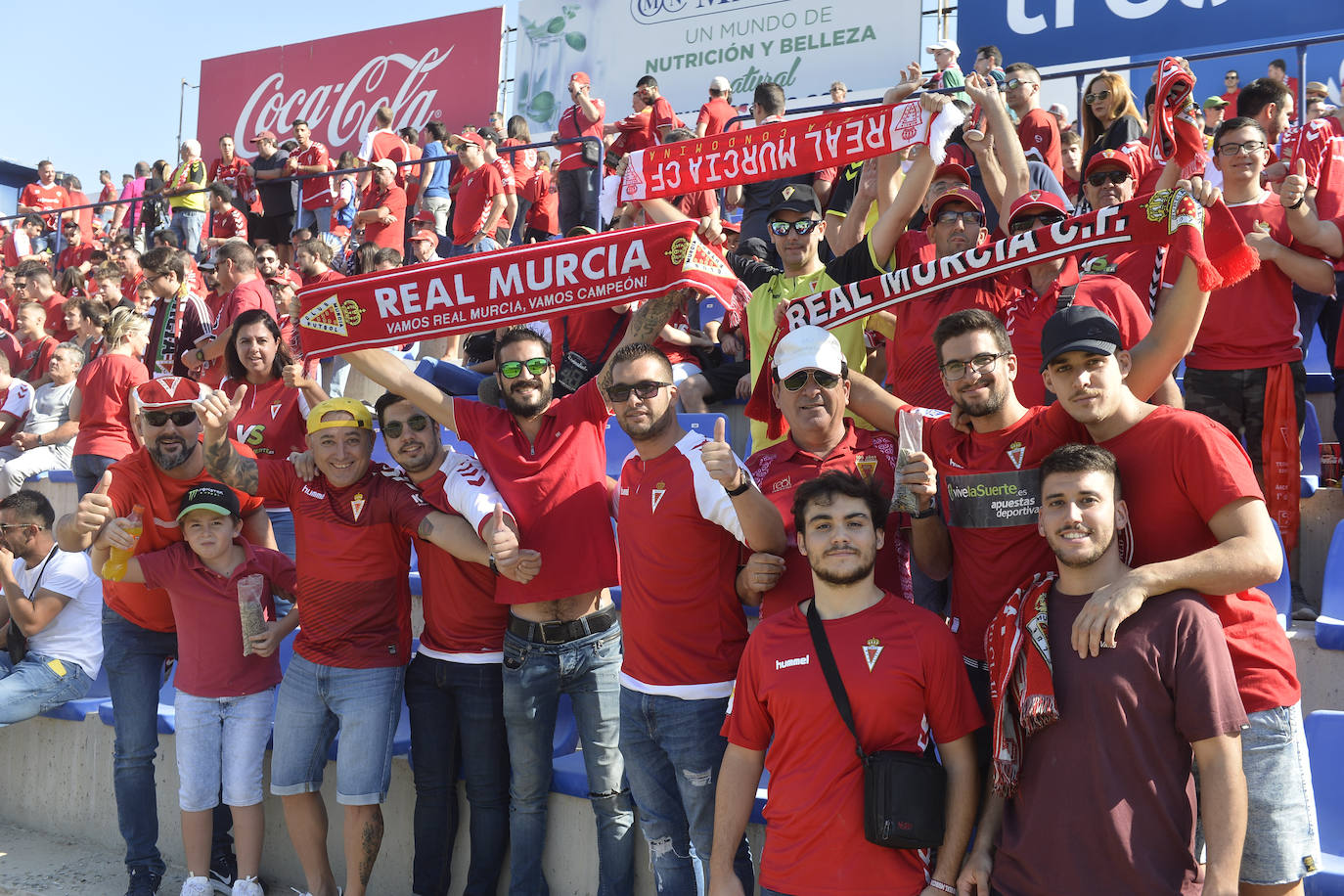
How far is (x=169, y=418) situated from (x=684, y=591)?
8.14ft

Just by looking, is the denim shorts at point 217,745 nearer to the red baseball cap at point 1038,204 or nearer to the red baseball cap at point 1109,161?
the red baseball cap at point 1038,204

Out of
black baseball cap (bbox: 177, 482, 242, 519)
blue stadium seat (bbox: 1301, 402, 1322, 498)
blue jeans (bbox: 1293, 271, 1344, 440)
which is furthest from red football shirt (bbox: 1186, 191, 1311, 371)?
black baseball cap (bbox: 177, 482, 242, 519)

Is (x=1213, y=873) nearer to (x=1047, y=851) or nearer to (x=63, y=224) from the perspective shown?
(x=1047, y=851)

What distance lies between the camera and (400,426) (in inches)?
174

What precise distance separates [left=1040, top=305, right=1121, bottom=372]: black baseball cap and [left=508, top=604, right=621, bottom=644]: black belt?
1.81m

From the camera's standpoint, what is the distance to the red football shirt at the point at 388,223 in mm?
12211

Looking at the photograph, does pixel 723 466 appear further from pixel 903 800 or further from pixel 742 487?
pixel 903 800

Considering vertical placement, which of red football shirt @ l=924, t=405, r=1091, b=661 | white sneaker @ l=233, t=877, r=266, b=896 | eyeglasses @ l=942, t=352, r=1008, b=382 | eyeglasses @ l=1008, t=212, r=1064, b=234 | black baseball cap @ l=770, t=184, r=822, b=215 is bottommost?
white sneaker @ l=233, t=877, r=266, b=896

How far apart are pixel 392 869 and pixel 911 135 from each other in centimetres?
360

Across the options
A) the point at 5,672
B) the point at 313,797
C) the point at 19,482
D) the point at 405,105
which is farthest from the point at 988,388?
the point at 405,105

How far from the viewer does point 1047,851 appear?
8.68ft

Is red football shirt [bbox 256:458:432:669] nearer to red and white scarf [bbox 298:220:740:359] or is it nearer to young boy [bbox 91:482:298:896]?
young boy [bbox 91:482:298:896]

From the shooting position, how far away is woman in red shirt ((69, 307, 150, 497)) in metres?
7.04

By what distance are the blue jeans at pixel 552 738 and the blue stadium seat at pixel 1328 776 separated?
6.84 ft
